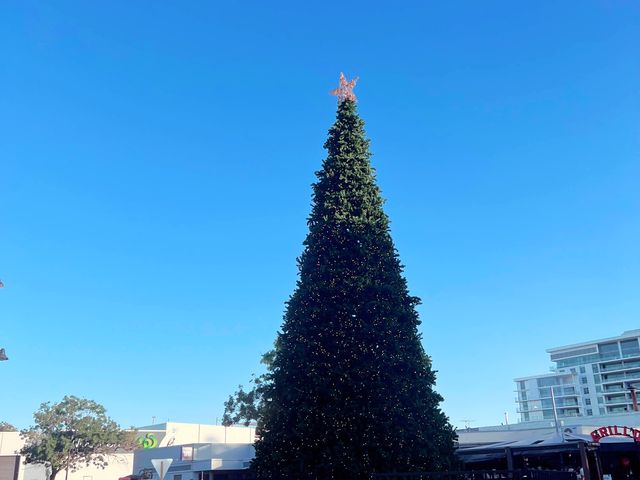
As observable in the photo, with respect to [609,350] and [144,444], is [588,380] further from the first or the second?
[144,444]

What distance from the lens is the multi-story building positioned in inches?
4397

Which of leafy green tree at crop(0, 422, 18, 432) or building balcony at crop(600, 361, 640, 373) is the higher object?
building balcony at crop(600, 361, 640, 373)

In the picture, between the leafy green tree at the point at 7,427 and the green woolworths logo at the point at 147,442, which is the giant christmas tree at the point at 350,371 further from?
the leafy green tree at the point at 7,427

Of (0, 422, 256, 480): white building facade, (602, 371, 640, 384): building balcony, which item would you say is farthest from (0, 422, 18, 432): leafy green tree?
(602, 371, 640, 384): building balcony

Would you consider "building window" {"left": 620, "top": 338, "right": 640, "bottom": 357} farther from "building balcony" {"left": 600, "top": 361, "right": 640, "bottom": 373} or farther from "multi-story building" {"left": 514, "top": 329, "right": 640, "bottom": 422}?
"building balcony" {"left": 600, "top": 361, "right": 640, "bottom": 373}

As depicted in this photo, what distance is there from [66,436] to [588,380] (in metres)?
104

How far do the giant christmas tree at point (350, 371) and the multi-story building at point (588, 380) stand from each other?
328 feet

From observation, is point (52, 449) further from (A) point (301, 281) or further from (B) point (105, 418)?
(A) point (301, 281)

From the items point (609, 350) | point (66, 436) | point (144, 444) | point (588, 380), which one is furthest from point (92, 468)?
point (609, 350)

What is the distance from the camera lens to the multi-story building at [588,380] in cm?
11169

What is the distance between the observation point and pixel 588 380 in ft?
394

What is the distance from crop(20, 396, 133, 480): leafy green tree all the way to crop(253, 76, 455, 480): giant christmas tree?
170 ft

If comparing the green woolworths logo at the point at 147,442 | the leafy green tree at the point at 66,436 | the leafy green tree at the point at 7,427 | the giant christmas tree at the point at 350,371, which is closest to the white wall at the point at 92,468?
the green woolworths logo at the point at 147,442

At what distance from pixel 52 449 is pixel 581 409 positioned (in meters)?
106
